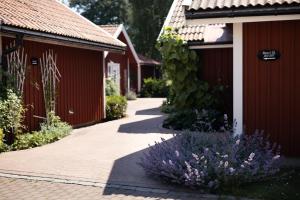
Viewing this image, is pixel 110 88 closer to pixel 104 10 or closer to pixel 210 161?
pixel 210 161

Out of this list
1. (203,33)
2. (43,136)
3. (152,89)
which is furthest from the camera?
(152,89)

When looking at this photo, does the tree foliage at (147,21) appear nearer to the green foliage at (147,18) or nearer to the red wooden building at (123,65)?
the green foliage at (147,18)

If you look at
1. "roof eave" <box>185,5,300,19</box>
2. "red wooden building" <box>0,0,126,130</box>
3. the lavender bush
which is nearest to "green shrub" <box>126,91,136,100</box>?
"red wooden building" <box>0,0,126,130</box>

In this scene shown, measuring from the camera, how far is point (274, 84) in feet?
28.5

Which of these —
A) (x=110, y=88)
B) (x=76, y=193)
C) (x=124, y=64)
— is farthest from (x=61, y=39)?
(x=124, y=64)

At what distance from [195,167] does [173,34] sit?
764cm

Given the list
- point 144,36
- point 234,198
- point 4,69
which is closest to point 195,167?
point 234,198

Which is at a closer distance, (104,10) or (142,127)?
(142,127)

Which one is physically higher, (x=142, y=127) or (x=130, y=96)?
(x=130, y=96)

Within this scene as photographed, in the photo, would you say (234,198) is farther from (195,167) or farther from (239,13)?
(239,13)

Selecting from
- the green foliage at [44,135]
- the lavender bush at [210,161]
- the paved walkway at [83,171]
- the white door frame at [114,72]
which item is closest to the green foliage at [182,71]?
the paved walkway at [83,171]

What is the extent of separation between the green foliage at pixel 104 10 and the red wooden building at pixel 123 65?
23.2 m

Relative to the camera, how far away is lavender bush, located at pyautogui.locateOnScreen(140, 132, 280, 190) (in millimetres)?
6797

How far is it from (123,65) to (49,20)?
56.7 feet
